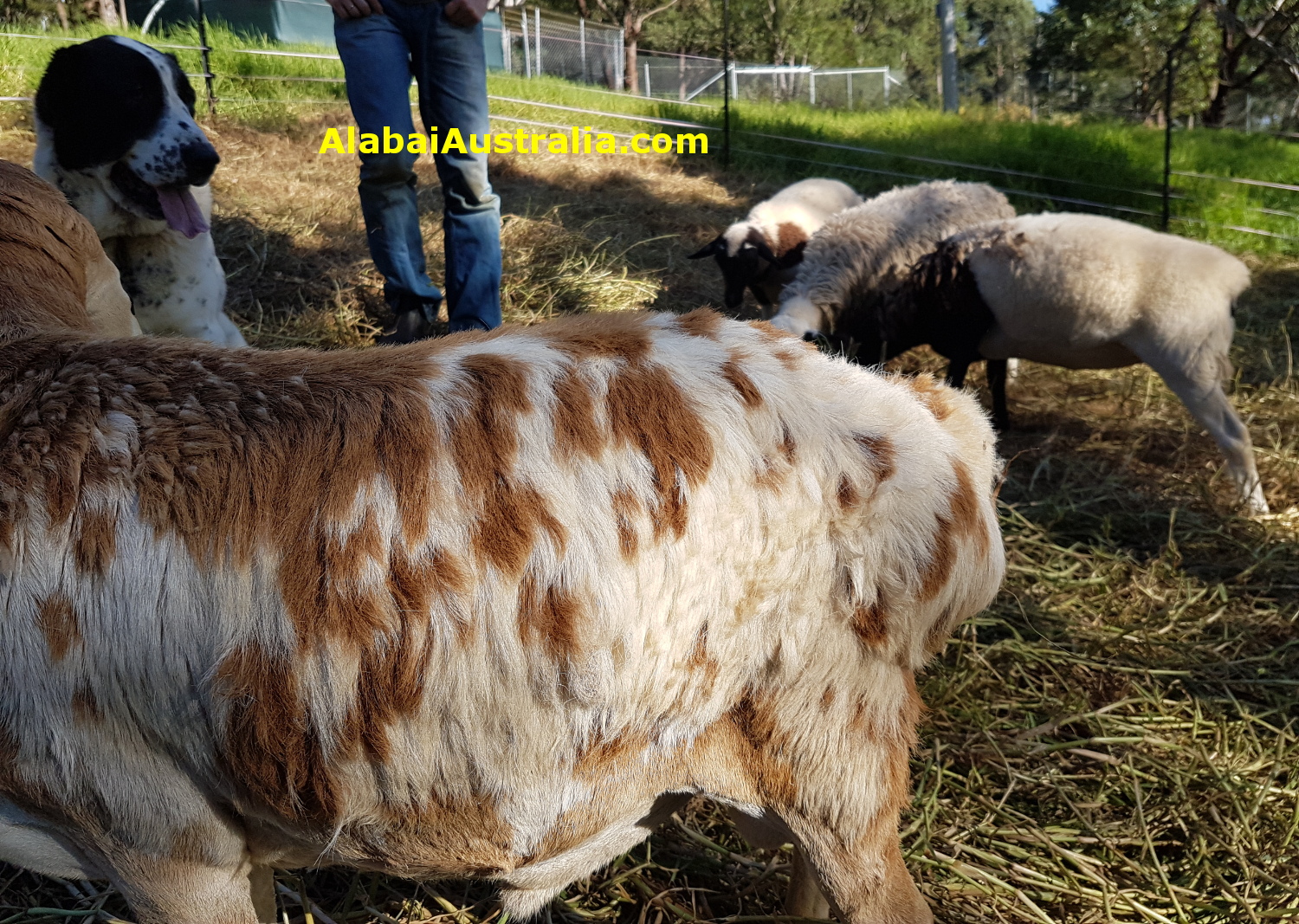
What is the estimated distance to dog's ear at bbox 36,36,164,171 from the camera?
3.86 m

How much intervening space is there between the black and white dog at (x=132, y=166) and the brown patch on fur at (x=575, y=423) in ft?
9.42

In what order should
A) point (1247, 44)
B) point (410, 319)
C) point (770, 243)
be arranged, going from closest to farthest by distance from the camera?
point (410, 319) → point (770, 243) → point (1247, 44)

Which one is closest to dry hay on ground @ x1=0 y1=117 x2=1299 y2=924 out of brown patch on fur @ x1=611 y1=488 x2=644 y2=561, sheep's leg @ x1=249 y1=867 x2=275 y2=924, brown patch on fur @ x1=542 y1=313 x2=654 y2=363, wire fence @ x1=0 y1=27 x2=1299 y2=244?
sheep's leg @ x1=249 y1=867 x2=275 y2=924

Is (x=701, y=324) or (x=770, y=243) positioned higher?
(x=701, y=324)

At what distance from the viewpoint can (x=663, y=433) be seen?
1.54 metres

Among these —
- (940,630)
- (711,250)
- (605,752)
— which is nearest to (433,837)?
(605,752)

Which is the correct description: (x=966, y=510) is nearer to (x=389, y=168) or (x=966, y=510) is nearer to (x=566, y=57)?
(x=389, y=168)

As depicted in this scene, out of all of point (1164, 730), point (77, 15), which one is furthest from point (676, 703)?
point (77, 15)

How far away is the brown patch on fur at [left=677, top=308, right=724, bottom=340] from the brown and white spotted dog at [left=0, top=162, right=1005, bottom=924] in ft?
0.19

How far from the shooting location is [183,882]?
1527 mm

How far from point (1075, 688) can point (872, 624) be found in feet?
5.95

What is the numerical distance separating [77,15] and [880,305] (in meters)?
16.0

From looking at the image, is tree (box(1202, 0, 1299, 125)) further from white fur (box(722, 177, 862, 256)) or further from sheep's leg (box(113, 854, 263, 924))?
sheep's leg (box(113, 854, 263, 924))

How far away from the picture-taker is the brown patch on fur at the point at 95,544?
1423 millimetres
